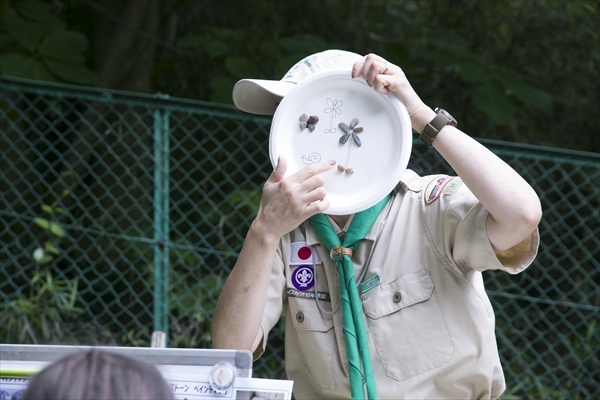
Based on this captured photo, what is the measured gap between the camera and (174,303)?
3336 mm

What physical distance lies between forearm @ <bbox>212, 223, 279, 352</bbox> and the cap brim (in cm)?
36

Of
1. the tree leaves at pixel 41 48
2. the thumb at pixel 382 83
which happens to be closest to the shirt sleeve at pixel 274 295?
the thumb at pixel 382 83

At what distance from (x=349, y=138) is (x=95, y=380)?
96 cm

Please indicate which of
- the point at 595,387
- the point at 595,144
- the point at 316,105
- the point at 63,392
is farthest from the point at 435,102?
the point at 63,392

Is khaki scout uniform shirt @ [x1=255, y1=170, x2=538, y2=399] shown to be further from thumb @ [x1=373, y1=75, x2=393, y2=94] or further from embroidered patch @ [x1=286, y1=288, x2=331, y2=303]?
thumb @ [x1=373, y1=75, x2=393, y2=94]

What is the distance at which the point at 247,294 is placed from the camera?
167cm

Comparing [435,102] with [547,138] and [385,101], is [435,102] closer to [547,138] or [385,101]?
[547,138]

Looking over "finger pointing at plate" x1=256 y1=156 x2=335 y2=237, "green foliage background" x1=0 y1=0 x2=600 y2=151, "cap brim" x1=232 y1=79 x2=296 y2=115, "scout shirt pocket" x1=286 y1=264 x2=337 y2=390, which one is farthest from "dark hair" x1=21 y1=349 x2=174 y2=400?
"green foliage background" x1=0 y1=0 x2=600 y2=151

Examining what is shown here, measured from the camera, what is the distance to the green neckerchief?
1616mm

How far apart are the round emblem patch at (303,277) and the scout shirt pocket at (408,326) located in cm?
15

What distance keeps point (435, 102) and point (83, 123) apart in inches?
83.9

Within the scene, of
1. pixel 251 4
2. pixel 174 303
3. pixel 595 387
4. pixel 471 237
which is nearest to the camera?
pixel 471 237

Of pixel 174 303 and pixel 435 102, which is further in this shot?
pixel 435 102

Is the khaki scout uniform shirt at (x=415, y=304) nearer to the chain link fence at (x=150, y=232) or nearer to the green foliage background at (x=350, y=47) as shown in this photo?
the chain link fence at (x=150, y=232)
